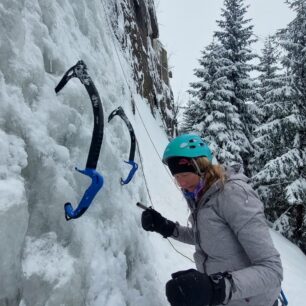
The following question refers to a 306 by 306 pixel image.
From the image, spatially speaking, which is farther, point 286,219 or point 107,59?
point 286,219

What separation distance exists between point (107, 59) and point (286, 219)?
13.0m

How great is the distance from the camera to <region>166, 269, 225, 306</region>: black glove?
2.29 meters

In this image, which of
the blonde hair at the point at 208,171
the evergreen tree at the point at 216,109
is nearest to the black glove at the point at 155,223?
the blonde hair at the point at 208,171

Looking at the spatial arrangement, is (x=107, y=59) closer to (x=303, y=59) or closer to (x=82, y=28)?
(x=82, y=28)

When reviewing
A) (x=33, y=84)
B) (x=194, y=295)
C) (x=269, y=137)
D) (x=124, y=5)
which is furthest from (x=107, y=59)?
(x=269, y=137)

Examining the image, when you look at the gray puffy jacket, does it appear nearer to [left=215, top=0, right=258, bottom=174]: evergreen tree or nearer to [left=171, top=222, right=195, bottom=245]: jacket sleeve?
[left=171, top=222, right=195, bottom=245]: jacket sleeve

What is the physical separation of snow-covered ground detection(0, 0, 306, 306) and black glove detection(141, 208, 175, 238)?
0.63 ft

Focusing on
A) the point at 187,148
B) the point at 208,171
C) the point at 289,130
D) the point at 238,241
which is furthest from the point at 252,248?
the point at 289,130

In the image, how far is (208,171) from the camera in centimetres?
282

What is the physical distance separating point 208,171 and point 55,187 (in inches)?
45.3

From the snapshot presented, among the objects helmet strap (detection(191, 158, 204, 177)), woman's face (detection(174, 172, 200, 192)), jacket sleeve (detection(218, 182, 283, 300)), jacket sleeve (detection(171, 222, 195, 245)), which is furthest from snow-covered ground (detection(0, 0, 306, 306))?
jacket sleeve (detection(218, 182, 283, 300))

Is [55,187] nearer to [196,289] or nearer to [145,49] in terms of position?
[196,289]

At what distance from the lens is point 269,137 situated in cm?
1616

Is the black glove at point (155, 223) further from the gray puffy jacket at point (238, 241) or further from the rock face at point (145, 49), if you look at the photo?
the rock face at point (145, 49)
